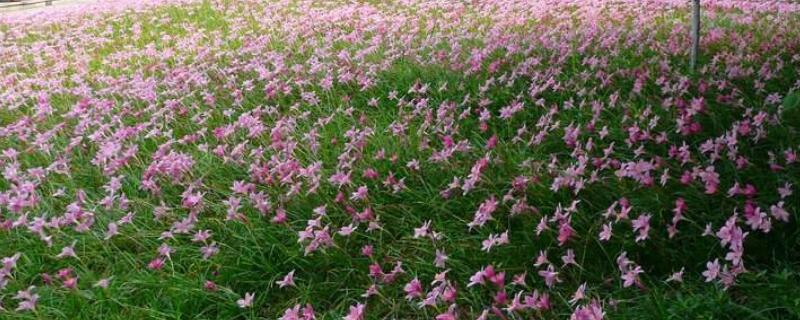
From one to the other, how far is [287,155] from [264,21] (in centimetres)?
541

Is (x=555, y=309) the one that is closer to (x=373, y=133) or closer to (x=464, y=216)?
(x=464, y=216)

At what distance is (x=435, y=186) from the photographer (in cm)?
326

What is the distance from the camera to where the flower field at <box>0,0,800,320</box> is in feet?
7.78

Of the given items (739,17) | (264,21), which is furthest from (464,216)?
(264,21)

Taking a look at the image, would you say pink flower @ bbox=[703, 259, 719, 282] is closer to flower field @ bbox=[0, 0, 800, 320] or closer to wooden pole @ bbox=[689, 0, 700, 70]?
flower field @ bbox=[0, 0, 800, 320]

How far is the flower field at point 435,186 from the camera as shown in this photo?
7.78 feet

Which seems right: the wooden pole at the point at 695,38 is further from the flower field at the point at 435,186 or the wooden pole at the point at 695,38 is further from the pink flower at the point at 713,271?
the pink flower at the point at 713,271

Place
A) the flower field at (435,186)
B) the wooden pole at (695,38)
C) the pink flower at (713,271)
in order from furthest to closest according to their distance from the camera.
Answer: the wooden pole at (695,38) → the flower field at (435,186) → the pink flower at (713,271)

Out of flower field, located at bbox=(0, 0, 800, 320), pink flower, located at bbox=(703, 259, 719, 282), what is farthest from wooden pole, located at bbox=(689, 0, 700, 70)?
pink flower, located at bbox=(703, 259, 719, 282)

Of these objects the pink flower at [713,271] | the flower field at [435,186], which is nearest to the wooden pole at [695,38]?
the flower field at [435,186]

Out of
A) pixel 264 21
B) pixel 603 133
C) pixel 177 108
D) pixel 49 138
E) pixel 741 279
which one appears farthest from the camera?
pixel 264 21

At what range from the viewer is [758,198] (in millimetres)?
2535

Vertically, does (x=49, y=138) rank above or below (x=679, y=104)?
below

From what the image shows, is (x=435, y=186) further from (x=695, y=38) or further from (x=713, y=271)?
(x=695, y=38)
